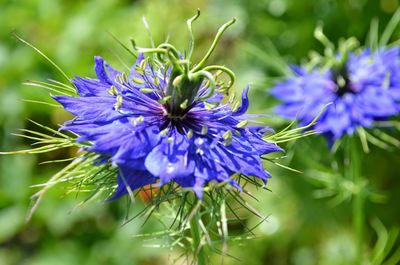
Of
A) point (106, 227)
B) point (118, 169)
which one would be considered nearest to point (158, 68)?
point (118, 169)

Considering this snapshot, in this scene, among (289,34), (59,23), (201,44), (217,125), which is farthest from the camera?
(201,44)

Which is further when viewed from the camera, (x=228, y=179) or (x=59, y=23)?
(x=59, y=23)

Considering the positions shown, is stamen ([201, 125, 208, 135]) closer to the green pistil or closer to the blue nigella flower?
the green pistil

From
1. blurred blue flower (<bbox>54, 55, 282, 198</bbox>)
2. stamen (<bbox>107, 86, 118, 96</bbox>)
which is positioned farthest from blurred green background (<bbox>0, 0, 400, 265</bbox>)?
stamen (<bbox>107, 86, 118, 96</bbox>)

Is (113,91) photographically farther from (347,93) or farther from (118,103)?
(347,93)

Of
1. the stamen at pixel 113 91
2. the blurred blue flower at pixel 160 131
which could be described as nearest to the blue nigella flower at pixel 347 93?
the blurred blue flower at pixel 160 131

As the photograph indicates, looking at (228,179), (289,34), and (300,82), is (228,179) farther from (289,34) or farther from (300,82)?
(289,34)
